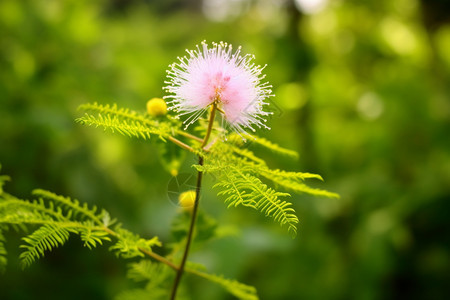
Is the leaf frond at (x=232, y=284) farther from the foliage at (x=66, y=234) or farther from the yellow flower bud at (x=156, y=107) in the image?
the yellow flower bud at (x=156, y=107)

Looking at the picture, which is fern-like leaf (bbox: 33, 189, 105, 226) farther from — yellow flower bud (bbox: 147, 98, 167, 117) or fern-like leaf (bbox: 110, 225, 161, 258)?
yellow flower bud (bbox: 147, 98, 167, 117)

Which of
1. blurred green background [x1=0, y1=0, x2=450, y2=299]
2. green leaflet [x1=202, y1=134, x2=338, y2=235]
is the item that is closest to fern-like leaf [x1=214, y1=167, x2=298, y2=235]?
green leaflet [x1=202, y1=134, x2=338, y2=235]

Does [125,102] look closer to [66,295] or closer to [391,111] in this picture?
[66,295]

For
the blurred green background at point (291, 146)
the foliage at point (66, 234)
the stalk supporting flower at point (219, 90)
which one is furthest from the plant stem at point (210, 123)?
the blurred green background at point (291, 146)

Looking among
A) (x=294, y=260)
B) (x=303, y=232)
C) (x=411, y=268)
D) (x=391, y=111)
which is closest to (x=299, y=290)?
(x=294, y=260)

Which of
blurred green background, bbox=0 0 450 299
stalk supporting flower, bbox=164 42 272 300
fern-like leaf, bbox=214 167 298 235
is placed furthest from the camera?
blurred green background, bbox=0 0 450 299

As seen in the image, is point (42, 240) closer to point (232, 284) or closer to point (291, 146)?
point (232, 284)
